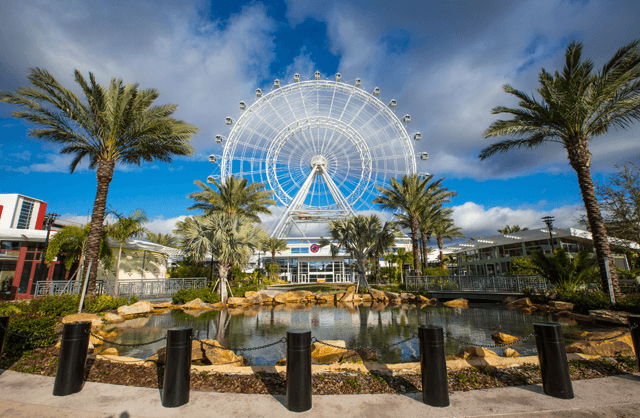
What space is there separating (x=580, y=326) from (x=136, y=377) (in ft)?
44.2

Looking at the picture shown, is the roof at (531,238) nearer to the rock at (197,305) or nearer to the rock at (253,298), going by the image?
the rock at (253,298)

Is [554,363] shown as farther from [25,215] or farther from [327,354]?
[25,215]

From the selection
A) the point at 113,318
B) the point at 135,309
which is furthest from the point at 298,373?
the point at 135,309

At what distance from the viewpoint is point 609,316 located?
36.4ft

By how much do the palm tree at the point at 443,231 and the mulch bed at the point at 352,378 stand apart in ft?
103

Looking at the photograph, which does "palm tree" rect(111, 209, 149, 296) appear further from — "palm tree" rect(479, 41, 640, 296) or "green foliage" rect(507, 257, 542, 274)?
"green foliage" rect(507, 257, 542, 274)

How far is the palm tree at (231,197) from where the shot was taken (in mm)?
24844

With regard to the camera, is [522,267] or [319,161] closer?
[522,267]

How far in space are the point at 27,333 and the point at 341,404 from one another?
6.63 m

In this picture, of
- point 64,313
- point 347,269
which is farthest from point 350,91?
point 64,313

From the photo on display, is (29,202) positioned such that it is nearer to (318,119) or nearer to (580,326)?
(318,119)

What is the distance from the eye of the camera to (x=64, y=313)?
11594 millimetres

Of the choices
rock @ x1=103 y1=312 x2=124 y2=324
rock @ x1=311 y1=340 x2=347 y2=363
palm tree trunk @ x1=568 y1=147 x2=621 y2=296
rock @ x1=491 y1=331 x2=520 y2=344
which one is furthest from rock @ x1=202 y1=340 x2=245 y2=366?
palm tree trunk @ x1=568 y1=147 x2=621 y2=296

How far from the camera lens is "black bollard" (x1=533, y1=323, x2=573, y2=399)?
160 inches
